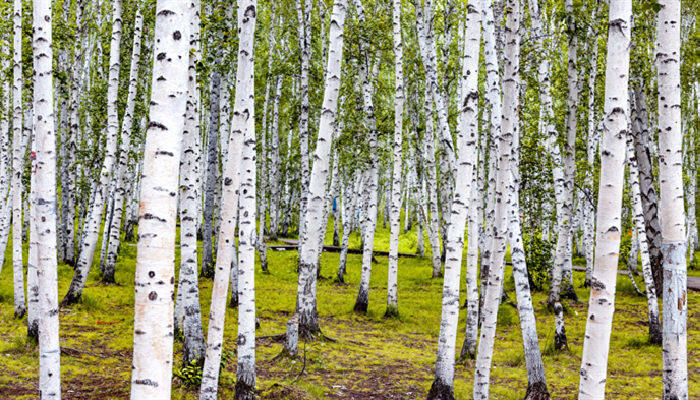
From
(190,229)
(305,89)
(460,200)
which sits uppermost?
(305,89)

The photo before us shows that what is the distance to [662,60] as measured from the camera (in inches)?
209

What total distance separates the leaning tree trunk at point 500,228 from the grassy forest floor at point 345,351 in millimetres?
1756

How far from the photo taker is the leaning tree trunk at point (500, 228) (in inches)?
272

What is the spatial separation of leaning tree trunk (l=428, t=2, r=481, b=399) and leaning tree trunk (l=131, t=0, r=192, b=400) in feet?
15.0

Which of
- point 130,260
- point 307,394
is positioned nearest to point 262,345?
point 307,394

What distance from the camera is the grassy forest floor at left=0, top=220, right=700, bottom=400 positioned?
8.34 metres

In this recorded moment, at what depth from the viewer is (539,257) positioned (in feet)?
60.7

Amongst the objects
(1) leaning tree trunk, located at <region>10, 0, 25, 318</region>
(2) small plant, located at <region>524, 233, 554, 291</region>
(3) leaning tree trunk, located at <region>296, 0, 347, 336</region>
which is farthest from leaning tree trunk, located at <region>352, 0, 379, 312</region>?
(1) leaning tree trunk, located at <region>10, 0, 25, 318</region>

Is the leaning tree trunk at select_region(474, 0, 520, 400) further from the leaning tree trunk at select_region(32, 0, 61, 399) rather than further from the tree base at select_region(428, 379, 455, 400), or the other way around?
the leaning tree trunk at select_region(32, 0, 61, 399)

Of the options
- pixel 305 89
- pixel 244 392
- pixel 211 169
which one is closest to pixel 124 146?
pixel 211 169

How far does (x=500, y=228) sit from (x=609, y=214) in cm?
308

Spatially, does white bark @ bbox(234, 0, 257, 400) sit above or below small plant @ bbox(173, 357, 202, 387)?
above

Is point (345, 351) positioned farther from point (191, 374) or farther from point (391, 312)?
point (191, 374)

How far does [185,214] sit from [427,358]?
6013 mm
